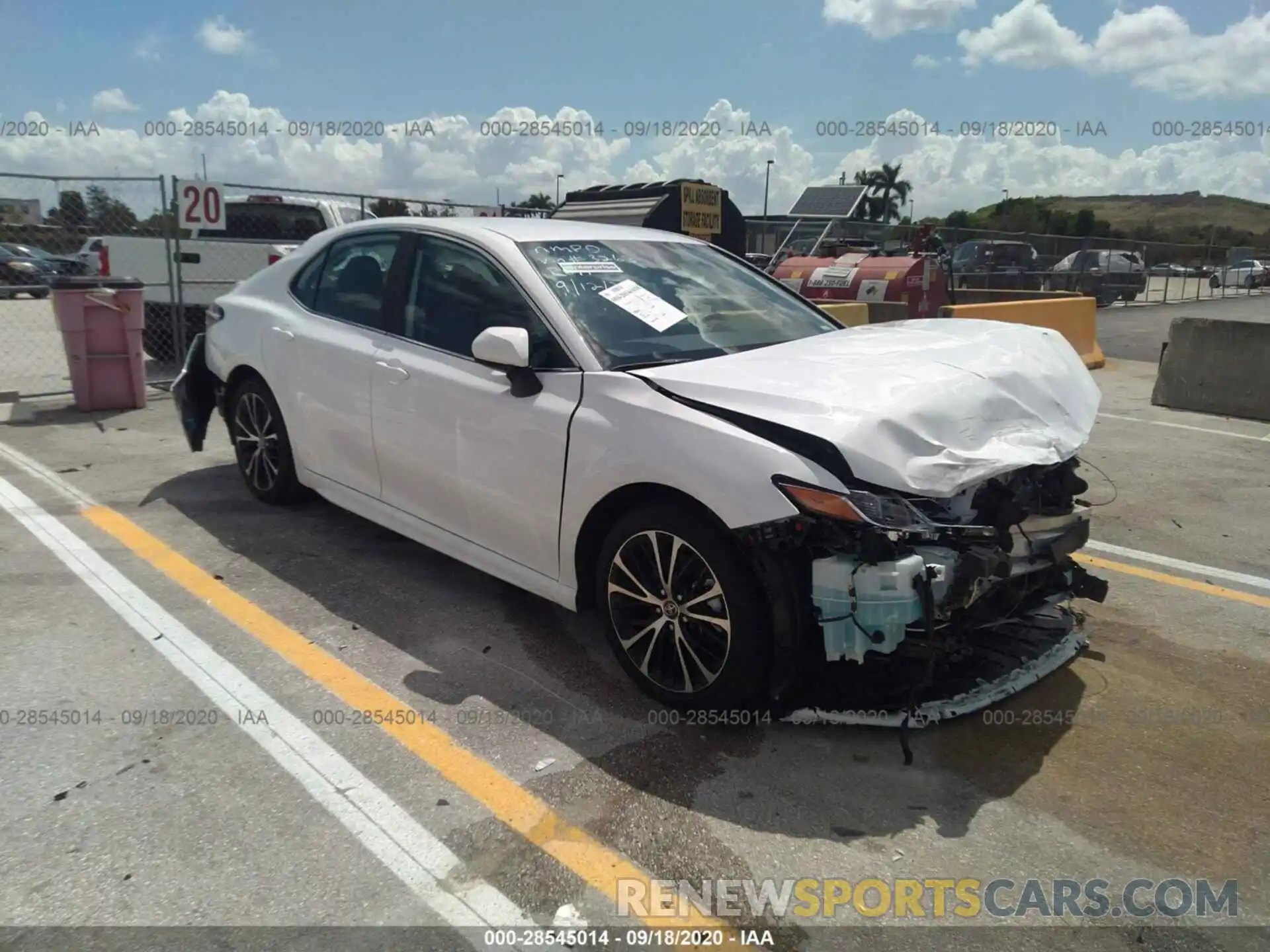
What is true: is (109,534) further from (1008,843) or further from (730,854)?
(1008,843)

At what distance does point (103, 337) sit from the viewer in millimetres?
8406

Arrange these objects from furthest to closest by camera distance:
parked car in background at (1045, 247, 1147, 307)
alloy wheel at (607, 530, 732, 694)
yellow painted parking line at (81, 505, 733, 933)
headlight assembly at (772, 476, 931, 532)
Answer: parked car in background at (1045, 247, 1147, 307)
alloy wheel at (607, 530, 732, 694)
headlight assembly at (772, 476, 931, 532)
yellow painted parking line at (81, 505, 733, 933)

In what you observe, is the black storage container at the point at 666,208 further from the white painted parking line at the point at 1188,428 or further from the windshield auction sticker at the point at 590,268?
the windshield auction sticker at the point at 590,268

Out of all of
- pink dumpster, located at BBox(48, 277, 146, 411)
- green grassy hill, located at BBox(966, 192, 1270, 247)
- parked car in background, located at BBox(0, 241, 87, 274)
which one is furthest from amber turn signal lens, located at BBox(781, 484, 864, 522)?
green grassy hill, located at BBox(966, 192, 1270, 247)

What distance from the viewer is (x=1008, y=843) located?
2.75 meters

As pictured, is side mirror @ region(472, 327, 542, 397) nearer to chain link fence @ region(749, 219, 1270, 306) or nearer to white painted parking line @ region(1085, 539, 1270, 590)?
white painted parking line @ region(1085, 539, 1270, 590)

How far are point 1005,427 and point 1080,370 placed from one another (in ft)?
3.07

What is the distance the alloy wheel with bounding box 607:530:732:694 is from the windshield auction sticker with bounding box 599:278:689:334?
1003 millimetres

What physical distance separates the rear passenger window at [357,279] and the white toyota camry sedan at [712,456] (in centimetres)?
2

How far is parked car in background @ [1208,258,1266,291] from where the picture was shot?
35.3 meters

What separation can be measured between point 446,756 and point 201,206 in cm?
813

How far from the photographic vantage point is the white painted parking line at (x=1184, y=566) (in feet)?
16.2

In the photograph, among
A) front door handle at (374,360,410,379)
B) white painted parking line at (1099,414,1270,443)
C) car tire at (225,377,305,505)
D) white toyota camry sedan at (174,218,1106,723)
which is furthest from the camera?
white painted parking line at (1099,414,1270,443)

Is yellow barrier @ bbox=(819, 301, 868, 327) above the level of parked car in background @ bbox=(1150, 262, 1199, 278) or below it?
below
